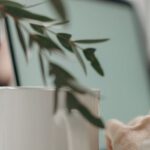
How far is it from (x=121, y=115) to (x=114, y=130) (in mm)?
417

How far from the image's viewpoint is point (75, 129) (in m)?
0.48

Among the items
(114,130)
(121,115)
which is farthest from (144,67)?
(114,130)

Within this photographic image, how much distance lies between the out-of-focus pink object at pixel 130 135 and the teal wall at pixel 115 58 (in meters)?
0.34

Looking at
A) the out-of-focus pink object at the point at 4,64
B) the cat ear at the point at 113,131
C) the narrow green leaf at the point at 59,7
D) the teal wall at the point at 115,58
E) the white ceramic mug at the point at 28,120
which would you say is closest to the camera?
the narrow green leaf at the point at 59,7

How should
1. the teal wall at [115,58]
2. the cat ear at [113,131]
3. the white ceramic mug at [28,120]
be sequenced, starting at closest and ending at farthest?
the white ceramic mug at [28,120] → the cat ear at [113,131] → the teal wall at [115,58]

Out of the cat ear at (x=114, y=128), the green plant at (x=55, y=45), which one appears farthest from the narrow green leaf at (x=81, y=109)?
the cat ear at (x=114, y=128)

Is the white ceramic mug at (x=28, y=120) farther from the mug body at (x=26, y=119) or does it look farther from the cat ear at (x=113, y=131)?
the cat ear at (x=113, y=131)

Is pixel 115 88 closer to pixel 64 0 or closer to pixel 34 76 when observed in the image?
pixel 34 76

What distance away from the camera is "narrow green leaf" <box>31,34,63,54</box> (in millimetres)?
389

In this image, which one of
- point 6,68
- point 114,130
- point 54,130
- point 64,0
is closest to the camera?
point 64,0

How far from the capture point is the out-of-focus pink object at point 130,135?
0.53 meters

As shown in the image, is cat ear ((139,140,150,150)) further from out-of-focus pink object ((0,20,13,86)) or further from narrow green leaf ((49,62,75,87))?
out-of-focus pink object ((0,20,13,86))

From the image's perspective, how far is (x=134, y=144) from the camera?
53 centimetres

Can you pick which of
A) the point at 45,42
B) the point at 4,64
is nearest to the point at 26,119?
the point at 45,42
